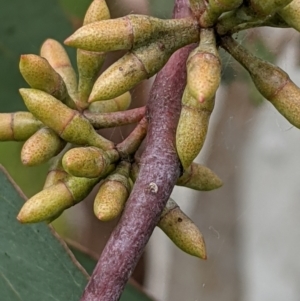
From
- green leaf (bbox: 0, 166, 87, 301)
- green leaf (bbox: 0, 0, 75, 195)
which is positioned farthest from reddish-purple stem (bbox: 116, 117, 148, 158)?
green leaf (bbox: 0, 0, 75, 195)

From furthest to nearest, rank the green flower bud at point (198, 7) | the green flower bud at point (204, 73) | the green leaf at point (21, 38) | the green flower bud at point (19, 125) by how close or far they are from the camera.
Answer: the green leaf at point (21, 38)
the green flower bud at point (19, 125)
the green flower bud at point (198, 7)
the green flower bud at point (204, 73)

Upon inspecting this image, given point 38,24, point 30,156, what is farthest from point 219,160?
point 30,156

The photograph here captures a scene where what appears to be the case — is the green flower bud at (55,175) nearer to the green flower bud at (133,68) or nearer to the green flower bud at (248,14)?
the green flower bud at (133,68)

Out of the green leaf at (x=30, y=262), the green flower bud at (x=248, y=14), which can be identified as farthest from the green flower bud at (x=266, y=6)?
the green leaf at (x=30, y=262)

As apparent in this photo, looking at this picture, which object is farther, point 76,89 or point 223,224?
point 223,224

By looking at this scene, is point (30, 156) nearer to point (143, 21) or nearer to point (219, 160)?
point (143, 21)

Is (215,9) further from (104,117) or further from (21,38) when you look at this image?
(21,38)
